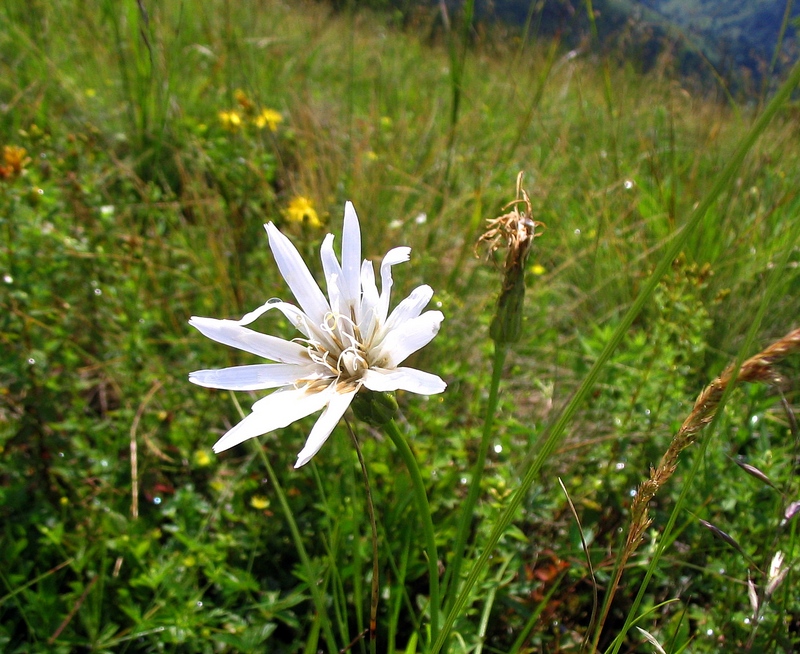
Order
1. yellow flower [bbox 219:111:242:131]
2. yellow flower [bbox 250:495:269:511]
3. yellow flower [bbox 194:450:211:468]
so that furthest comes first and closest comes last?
yellow flower [bbox 219:111:242:131] → yellow flower [bbox 194:450:211:468] → yellow flower [bbox 250:495:269:511]

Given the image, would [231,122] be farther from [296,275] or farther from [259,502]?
[296,275]

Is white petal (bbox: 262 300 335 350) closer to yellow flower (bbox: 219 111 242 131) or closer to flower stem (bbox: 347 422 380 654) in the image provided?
flower stem (bbox: 347 422 380 654)

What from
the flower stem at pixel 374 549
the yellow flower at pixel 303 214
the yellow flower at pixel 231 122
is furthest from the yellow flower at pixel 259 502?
the yellow flower at pixel 231 122

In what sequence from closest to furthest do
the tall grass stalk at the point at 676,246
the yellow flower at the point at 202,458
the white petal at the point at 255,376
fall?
1. the tall grass stalk at the point at 676,246
2. the white petal at the point at 255,376
3. the yellow flower at the point at 202,458

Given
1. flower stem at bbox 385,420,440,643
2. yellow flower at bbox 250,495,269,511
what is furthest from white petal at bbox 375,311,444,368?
yellow flower at bbox 250,495,269,511

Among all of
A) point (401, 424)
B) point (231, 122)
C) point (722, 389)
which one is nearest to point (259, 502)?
Result: point (401, 424)

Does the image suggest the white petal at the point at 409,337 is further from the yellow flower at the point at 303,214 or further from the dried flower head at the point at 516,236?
the yellow flower at the point at 303,214
